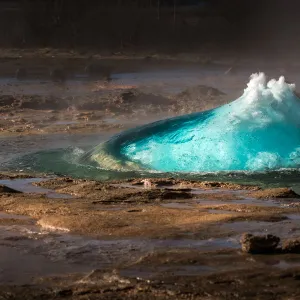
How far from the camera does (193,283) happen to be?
483 centimetres

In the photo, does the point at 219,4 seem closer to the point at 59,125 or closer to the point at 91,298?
the point at 59,125

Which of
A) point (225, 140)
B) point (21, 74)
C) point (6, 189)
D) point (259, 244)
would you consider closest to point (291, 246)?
point (259, 244)

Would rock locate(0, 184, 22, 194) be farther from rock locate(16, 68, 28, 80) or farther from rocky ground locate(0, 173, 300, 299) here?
rock locate(16, 68, 28, 80)

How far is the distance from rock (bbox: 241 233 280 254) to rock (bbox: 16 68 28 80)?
61.7ft

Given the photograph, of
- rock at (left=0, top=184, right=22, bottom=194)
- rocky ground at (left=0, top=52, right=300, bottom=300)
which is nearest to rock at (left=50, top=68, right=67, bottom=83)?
rocky ground at (left=0, top=52, right=300, bottom=300)

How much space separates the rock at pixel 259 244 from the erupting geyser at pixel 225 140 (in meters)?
4.29

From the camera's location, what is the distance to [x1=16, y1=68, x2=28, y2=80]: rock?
23723mm

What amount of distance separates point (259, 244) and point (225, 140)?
5.02m

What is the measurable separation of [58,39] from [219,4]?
259 inches

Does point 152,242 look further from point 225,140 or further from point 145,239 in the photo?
point 225,140

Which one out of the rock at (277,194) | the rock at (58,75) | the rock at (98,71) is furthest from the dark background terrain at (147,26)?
the rock at (277,194)

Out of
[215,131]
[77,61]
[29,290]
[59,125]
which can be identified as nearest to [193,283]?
[29,290]

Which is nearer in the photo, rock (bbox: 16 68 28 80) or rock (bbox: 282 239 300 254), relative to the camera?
rock (bbox: 282 239 300 254)

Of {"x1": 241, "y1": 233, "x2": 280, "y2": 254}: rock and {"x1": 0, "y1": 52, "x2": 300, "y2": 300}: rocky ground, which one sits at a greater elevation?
{"x1": 241, "y1": 233, "x2": 280, "y2": 254}: rock
